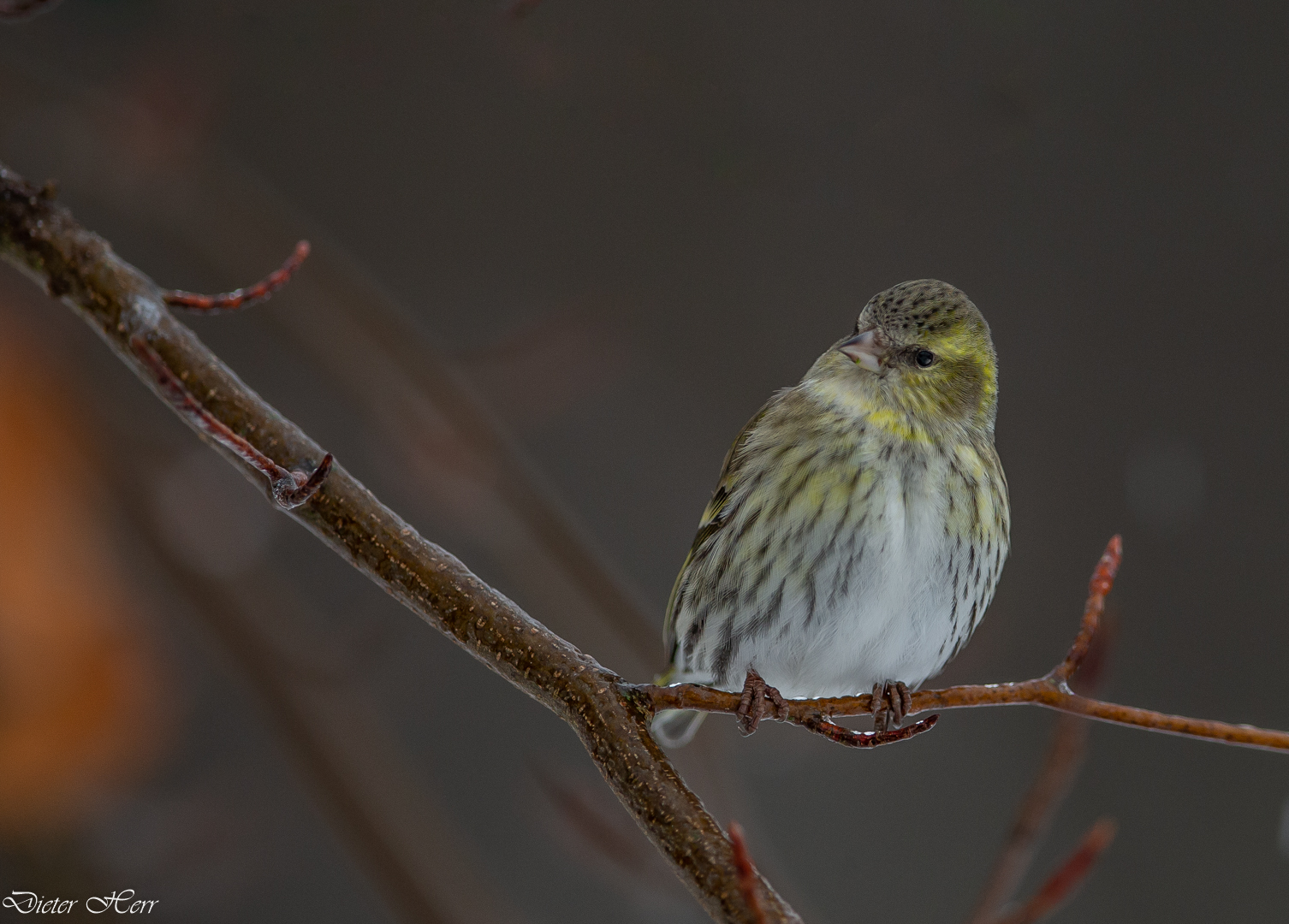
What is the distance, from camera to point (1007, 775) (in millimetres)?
3490

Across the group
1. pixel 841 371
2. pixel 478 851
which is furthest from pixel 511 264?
pixel 841 371

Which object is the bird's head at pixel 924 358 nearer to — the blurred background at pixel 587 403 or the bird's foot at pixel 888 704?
the bird's foot at pixel 888 704

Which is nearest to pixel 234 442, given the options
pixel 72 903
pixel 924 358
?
pixel 924 358

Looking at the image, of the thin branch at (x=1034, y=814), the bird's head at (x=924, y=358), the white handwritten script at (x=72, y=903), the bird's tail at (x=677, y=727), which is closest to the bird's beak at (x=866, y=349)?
the bird's head at (x=924, y=358)

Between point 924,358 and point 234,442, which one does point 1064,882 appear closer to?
point 924,358

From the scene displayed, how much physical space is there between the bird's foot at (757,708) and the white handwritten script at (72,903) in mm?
1611

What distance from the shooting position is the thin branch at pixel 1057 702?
3.59ft

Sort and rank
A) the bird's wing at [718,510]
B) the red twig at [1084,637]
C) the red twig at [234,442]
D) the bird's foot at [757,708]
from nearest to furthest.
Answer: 1. the red twig at [234,442]
2. the red twig at [1084,637]
3. the bird's foot at [757,708]
4. the bird's wing at [718,510]

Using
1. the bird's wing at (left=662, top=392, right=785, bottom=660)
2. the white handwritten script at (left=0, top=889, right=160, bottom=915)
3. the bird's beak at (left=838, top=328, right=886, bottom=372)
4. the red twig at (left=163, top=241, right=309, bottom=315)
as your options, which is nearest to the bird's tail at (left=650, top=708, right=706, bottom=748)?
the bird's wing at (left=662, top=392, right=785, bottom=660)

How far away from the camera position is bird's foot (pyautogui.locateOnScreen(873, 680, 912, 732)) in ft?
5.07

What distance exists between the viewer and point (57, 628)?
9.44ft

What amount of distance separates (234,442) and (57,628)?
2.12m

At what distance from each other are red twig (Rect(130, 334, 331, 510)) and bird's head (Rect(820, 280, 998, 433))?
721mm

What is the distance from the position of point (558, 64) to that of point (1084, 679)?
1.76 m
